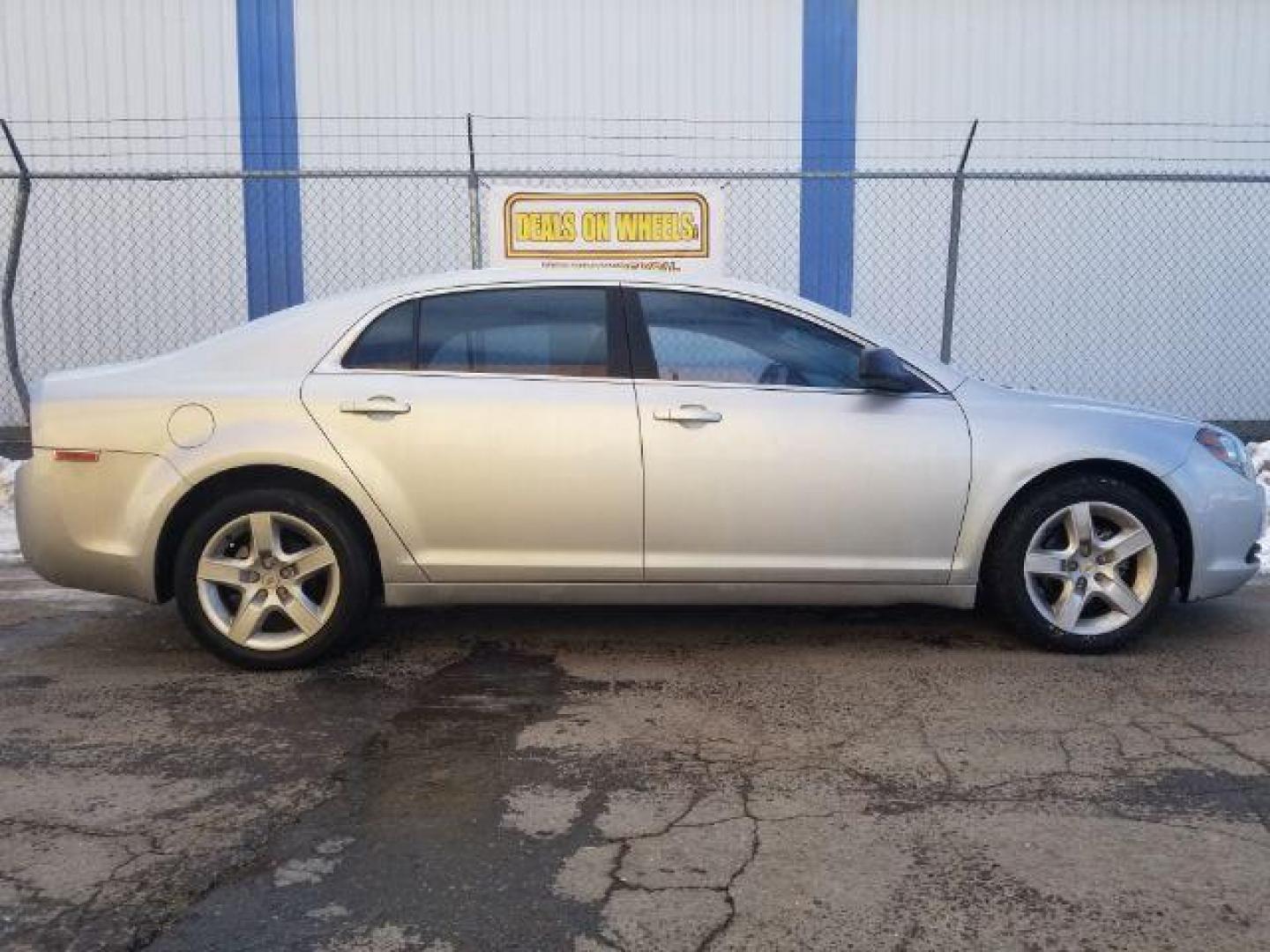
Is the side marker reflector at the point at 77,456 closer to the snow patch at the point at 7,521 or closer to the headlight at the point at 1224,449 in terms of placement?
the snow patch at the point at 7,521

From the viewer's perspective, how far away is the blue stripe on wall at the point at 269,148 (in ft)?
35.5

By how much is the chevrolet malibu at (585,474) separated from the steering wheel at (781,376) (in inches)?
0.4

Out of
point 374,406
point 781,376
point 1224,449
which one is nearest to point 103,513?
point 374,406

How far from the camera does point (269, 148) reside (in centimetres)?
1091

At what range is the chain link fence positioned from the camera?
1088 centimetres

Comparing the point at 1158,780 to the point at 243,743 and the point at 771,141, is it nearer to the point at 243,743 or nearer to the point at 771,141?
the point at 243,743

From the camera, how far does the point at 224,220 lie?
10945mm

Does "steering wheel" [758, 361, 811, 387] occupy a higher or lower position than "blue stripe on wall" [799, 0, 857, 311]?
lower

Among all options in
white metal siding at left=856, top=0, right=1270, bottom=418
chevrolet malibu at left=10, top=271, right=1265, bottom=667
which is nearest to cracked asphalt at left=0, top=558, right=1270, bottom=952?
chevrolet malibu at left=10, top=271, right=1265, bottom=667

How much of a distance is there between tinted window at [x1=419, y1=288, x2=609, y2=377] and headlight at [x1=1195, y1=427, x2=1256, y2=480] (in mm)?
2494

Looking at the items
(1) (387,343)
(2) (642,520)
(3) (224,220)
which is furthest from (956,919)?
(3) (224,220)

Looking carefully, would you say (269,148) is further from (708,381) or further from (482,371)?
(708,381)

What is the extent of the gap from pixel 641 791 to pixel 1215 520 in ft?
9.09

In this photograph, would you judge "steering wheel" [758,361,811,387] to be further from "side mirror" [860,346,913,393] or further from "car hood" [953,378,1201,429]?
"car hood" [953,378,1201,429]
